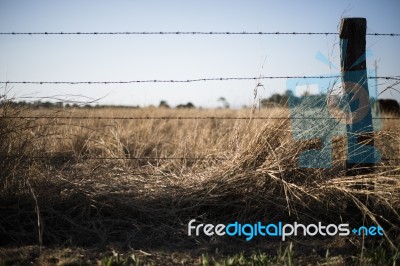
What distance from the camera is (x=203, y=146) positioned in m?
5.12

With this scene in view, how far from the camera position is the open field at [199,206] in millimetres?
2441

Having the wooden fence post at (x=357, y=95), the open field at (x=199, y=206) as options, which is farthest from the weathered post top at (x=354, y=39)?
the open field at (x=199, y=206)

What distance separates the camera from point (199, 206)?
2.95 metres

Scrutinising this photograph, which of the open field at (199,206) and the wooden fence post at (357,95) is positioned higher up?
the wooden fence post at (357,95)

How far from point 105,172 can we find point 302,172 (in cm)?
211

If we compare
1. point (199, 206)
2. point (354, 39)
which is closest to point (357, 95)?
point (354, 39)

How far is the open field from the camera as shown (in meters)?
2.44

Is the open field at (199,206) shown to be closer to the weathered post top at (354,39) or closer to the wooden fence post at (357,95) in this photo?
the wooden fence post at (357,95)

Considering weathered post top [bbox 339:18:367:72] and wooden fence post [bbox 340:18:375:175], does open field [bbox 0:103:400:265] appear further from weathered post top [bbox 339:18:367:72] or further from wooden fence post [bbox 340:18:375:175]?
weathered post top [bbox 339:18:367:72]

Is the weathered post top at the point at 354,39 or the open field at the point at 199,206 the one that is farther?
the weathered post top at the point at 354,39

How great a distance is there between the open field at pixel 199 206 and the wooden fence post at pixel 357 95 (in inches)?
5.3

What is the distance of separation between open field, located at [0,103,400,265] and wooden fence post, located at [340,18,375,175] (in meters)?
0.13

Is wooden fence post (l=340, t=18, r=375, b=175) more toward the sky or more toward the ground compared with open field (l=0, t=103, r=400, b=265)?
more toward the sky

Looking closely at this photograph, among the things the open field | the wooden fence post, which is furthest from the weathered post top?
the open field
